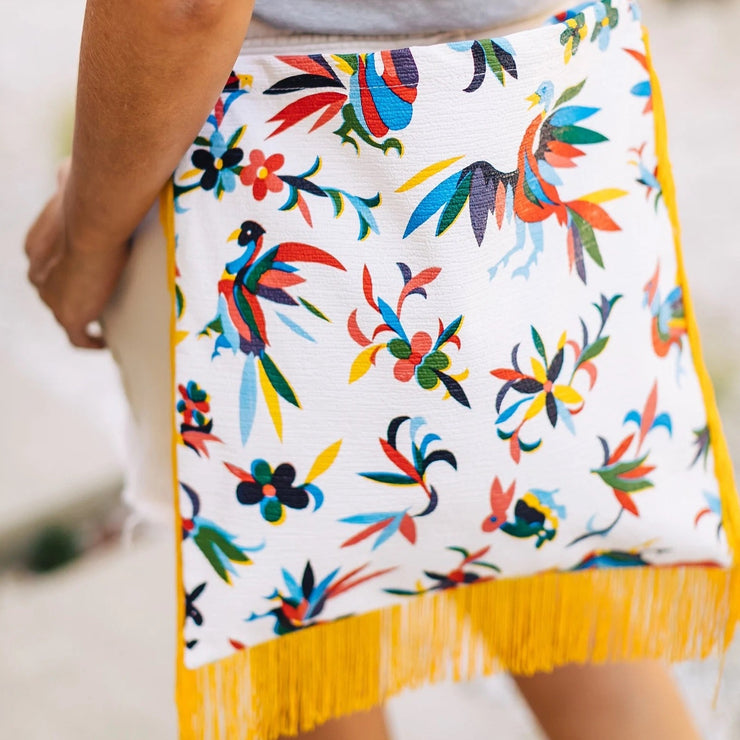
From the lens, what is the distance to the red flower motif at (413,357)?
0.50m

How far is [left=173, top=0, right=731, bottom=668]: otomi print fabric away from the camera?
477 mm

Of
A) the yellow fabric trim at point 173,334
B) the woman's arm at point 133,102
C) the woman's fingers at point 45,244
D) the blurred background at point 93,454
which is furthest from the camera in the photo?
the blurred background at point 93,454

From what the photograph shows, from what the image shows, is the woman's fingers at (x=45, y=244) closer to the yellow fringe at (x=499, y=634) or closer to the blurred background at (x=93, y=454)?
the yellow fringe at (x=499, y=634)

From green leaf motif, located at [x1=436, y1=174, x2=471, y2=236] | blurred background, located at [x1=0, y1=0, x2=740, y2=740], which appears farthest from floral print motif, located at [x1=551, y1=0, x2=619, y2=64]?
blurred background, located at [x1=0, y1=0, x2=740, y2=740]

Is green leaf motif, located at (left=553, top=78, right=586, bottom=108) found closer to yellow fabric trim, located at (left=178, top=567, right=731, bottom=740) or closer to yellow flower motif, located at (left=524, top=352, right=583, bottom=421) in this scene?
yellow flower motif, located at (left=524, top=352, right=583, bottom=421)

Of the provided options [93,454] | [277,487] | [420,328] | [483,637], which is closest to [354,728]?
[483,637]

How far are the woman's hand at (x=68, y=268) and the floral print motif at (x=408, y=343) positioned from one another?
0.19 metres

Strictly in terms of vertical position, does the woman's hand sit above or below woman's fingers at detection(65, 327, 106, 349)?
above

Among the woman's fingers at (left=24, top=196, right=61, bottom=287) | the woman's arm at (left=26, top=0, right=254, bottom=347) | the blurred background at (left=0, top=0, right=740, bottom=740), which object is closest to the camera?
the woman's arm at (left=26, top=0, right=254, bottom=347)

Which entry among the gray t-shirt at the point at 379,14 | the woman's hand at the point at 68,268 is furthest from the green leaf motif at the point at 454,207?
the woman's hand at the point at 68,268

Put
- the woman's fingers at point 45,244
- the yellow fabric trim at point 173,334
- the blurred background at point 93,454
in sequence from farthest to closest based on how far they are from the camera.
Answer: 1. the blurred background at point 93,454
2. the woman's fingers at point 45,244
3. the yellow fabric trim at point 173,334

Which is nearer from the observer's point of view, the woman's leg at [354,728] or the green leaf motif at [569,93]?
the green leaf motif at [569,93]

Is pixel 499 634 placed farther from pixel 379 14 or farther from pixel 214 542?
pixel 379 14

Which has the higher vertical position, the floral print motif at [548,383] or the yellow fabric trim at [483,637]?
the floral print motif at [548,383]
